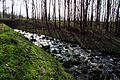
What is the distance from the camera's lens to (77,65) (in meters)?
19.6

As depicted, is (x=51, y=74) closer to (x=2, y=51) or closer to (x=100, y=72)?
(x=2, y=51)

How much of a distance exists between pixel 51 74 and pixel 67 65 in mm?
6960

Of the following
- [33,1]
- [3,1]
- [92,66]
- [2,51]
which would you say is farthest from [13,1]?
[2,51]

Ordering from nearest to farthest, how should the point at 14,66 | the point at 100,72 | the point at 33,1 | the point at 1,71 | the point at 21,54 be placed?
the point at 1,71, the point at 14,66, the point at 21,54, the point at 100,72, the point at 33,1

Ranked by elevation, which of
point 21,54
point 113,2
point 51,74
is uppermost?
point 113,2

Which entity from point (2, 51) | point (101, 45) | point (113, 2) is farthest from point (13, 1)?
point (2, 51)

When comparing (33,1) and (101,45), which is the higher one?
(33,1)

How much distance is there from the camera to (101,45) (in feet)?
110

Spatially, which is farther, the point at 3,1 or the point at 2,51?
the point at 3,1

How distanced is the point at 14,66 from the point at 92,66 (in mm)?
10655

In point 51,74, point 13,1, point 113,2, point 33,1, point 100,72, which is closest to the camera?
point 51,74

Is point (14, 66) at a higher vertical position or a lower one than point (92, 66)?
higher

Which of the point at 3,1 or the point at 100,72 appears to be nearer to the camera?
the point at 100,72

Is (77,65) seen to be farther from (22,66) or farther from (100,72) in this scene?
(22,66)
